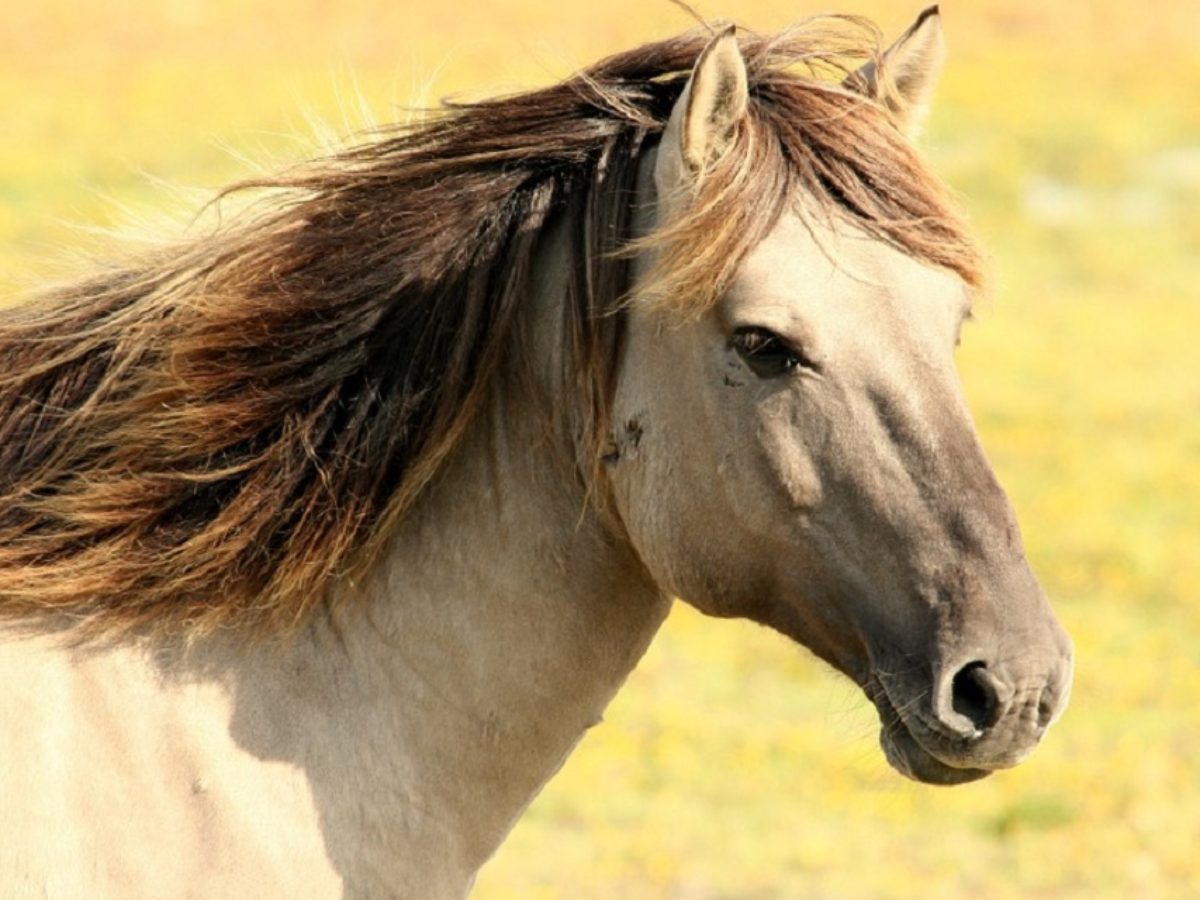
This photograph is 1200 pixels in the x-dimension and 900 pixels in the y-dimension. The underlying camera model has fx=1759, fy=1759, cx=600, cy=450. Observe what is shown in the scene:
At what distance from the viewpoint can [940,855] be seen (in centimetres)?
793

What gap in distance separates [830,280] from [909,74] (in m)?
0.69

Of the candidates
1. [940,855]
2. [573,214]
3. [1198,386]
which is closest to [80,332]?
[573,214]

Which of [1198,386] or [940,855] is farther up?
[940,855]

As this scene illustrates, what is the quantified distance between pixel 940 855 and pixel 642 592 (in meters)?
5.06

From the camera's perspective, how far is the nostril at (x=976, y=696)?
2832 mm

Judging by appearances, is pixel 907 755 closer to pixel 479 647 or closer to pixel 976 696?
pixel 976 696

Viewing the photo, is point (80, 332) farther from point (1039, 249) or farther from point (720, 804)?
point (1039, 249)

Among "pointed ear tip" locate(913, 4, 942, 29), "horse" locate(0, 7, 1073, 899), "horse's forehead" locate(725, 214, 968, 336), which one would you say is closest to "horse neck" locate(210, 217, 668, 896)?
"horse" locate(0, 7, 1073, 899)

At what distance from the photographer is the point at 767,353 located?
301cm

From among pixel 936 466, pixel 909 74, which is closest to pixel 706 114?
pixel 909 74

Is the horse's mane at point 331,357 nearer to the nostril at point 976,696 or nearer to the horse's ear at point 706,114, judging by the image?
the horse's ear at point 706,114

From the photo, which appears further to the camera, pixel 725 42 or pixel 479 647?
pixel 479 647

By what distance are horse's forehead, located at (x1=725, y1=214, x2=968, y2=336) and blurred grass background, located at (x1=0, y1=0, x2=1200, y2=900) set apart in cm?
39

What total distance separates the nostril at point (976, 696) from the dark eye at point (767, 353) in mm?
565
